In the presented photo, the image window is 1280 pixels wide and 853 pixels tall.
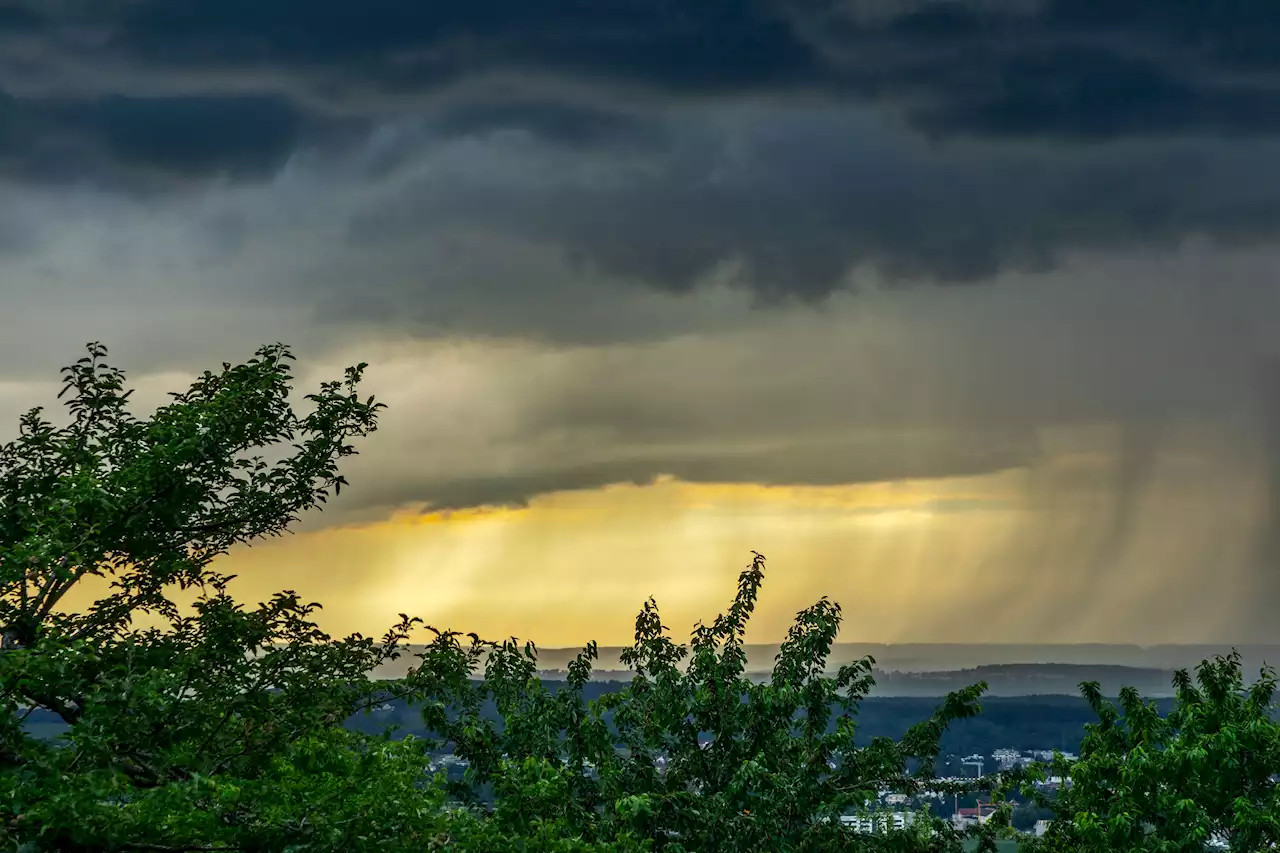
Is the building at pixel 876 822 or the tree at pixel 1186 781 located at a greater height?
the tree at pixel 1186 781

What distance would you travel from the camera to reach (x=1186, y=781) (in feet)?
100

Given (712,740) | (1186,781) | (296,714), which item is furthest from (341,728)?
(1186,781)

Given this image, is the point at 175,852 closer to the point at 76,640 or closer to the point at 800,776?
the point at 76,640

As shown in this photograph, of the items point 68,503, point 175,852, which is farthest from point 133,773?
point 68,503

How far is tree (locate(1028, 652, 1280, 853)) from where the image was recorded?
28938 millimetres

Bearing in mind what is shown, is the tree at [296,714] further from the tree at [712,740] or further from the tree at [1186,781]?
the tree at [1186,781]

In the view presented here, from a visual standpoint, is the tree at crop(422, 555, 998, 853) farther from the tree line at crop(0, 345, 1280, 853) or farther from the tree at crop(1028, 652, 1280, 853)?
the tree at crop(1028, 652, 1280, 853)

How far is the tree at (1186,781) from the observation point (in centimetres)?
2894

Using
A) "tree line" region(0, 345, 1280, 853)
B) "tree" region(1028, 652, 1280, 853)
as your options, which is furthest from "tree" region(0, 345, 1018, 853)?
"tree" region(1028, 652, 1280, 853)

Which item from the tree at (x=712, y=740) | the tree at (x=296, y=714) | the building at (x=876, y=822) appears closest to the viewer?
the tree at (x=296, y=714)

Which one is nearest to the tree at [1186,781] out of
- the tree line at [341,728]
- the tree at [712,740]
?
the tree line at [341,728]

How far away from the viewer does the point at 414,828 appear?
660 inches

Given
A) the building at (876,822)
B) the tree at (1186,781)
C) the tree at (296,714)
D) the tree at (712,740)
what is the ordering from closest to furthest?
the tree at (296,714), the tree at (712,740), the building at (876,822), the tree at (1186,781)

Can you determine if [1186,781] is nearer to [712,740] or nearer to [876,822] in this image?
[876,822]
